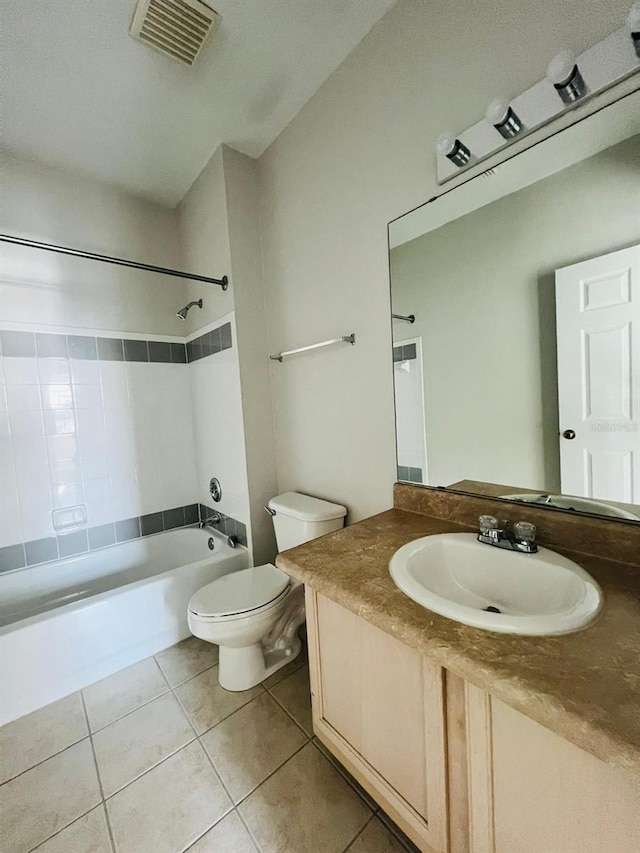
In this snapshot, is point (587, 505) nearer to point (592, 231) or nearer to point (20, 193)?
point (592, 231)

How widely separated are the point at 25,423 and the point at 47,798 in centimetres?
161

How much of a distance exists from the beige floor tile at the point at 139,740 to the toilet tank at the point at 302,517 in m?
0.78

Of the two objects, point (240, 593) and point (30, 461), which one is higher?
point (30, 461)

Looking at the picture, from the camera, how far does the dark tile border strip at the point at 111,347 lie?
5.95ft

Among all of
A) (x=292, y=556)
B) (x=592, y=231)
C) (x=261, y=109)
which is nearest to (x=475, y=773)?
(x=292, y=556)

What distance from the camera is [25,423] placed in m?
1.82

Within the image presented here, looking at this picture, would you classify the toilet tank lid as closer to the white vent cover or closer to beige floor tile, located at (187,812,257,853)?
beige floor tile, located at (187,812,257,853)

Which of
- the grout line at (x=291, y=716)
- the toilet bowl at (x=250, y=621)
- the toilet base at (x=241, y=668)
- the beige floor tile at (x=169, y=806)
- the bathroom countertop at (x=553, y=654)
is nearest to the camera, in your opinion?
the bathroom countertop at (x=553, y=654)

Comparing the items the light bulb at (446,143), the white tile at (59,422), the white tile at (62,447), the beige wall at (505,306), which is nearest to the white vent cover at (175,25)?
the light bulb at (446,143)

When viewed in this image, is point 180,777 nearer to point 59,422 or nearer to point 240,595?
point 240,595

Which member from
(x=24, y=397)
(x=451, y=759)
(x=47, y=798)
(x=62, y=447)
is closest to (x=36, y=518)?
(x=62, y=447)

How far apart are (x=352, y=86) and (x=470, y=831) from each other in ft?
7.61

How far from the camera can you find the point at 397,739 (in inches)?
32.5

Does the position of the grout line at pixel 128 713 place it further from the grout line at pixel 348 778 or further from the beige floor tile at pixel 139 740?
the grout line at pixel 348 778
